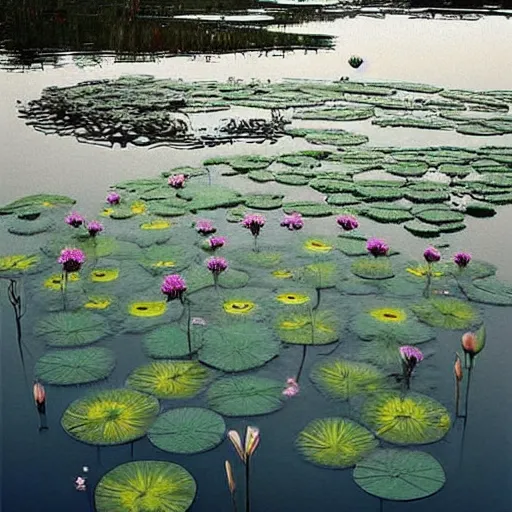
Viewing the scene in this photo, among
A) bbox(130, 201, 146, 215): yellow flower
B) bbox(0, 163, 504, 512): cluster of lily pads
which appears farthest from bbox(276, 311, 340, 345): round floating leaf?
bbox(130, 201, 146, 215): yellow flower

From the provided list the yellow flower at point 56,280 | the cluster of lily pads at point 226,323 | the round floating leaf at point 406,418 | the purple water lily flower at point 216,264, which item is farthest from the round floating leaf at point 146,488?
the yellow flower at point 56,280

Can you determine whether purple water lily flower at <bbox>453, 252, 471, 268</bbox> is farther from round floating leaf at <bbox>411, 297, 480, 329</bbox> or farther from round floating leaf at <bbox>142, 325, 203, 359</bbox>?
round floating leaf at <bbox>142, 325, 203, 359</bbox>

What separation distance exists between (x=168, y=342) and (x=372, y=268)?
974mm

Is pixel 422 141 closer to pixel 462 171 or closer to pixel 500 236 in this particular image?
pixel 462 171

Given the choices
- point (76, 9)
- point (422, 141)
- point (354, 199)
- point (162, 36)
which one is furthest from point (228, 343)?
point (76, 9)

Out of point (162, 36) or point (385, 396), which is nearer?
point (385, 396)

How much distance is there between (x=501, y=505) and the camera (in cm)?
163

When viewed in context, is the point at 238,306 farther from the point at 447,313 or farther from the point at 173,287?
the point at 447,313

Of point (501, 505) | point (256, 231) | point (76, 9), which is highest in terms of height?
point (76, 9)

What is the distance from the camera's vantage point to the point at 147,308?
96.4 inches

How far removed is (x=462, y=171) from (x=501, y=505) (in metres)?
2.79

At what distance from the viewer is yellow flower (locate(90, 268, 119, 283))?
267 centimetres

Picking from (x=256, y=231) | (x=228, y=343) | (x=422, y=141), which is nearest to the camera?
(x=228, y=343)

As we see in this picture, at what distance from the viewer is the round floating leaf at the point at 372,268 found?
8.98ft
